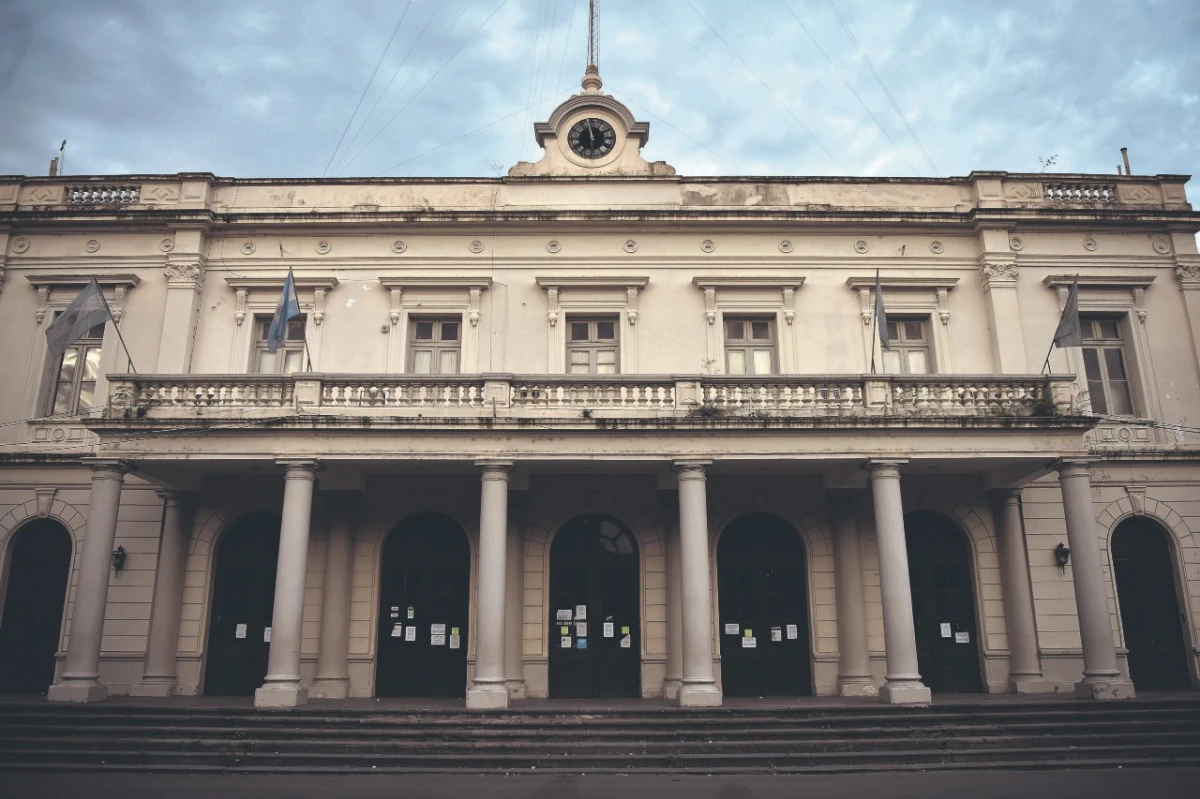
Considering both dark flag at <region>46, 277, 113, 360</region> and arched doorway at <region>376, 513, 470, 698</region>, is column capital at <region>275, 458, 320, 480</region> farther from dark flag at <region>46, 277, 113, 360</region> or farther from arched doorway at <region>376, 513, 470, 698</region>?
dark flag at <region>46, 277, 113, 360</region>

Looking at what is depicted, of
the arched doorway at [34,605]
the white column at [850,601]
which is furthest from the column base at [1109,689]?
the arched doorway at [34,605]

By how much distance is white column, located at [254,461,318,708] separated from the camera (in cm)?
1318

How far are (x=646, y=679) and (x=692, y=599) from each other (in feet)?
9.36

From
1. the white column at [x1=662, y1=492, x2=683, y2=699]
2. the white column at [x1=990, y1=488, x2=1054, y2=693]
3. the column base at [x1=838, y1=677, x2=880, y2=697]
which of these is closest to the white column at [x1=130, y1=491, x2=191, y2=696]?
the white column at [x1=662, y1=492, x2=683, y2=699]

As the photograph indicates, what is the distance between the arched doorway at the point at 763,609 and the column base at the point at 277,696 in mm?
7574

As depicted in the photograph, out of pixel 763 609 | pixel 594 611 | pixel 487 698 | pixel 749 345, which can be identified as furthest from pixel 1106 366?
pixel 487 698

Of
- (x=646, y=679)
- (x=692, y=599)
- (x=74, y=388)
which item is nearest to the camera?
(x=692, y=599)

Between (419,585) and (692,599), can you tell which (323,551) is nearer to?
(419,585)

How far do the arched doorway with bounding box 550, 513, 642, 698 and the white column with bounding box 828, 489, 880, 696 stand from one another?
378cm

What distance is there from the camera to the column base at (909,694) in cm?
1305

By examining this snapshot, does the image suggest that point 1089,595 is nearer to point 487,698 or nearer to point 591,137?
point 487,698

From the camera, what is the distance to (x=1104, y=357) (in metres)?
17.5

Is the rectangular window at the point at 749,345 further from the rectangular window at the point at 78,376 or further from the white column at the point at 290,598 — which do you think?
the rectangular window at the point at 78,376

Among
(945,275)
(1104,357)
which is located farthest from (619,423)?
(1104,357)
